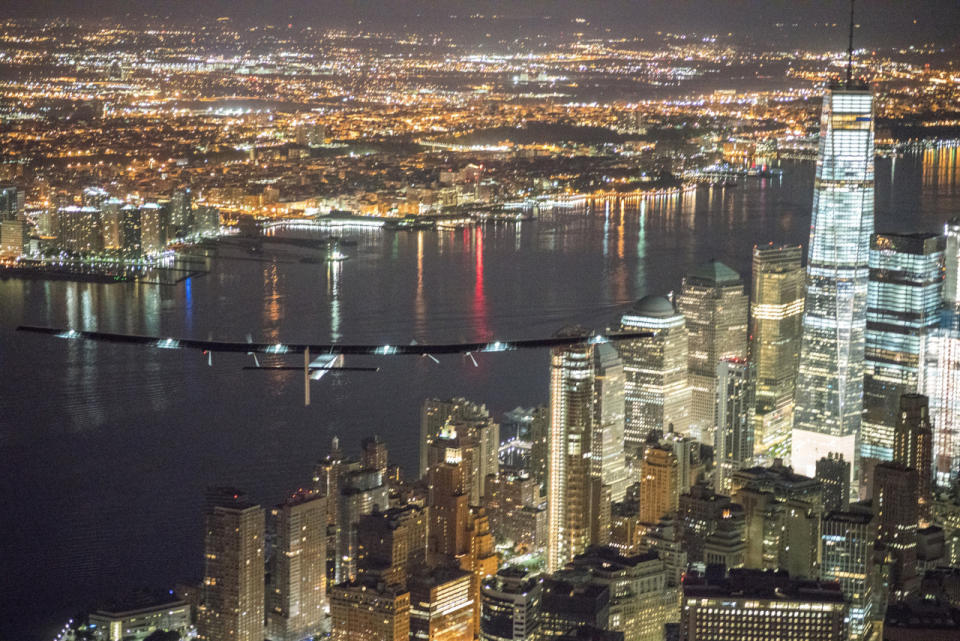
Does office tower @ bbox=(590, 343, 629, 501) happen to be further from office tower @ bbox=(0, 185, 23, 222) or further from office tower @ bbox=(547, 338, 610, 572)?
office tower @ bbox=(0, 185, 23, 222)

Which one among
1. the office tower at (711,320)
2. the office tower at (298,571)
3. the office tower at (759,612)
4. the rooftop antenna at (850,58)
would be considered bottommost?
the office tower at (298,571)

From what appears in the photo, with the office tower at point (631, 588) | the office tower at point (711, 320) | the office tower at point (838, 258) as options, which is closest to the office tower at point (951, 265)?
the office tower at point (838, 258)

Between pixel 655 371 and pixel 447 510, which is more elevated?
pixel 655 371

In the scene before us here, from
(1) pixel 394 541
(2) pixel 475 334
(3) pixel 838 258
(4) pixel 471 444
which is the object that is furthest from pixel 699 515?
(3) pixel 838 258

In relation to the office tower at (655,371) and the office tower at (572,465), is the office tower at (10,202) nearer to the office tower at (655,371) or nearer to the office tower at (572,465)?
the office tower at (655,371)

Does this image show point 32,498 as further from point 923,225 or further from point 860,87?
point 923,225

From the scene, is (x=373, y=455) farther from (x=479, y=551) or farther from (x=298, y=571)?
(x=298, y=571)

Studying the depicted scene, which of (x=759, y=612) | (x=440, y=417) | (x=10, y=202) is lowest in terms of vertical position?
(x=759, y=612)
